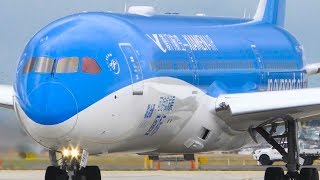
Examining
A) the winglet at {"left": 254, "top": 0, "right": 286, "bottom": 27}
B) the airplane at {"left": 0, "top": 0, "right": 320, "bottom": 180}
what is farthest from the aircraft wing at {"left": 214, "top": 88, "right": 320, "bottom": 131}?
the winglet at {"left": 254, "top": 0, "right": 286, "bottom": 27}

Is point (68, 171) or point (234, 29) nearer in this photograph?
point (68, 171)

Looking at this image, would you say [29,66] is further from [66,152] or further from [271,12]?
[271,12]

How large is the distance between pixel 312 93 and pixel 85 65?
6.92 metres

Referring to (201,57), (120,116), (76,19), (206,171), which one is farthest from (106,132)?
(206,171)

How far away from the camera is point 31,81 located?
31344mm

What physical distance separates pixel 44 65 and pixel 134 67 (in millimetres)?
2543

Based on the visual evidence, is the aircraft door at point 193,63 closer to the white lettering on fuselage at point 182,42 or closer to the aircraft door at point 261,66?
the white lettering on fuselage at point 182,42

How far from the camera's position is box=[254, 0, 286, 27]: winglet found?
45.4 m

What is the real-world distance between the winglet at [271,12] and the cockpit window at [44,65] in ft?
46.7

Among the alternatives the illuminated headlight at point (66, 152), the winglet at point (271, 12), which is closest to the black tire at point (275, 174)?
the winglet at point (271, 12)

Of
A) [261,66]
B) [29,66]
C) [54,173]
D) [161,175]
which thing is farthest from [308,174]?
[161,175]

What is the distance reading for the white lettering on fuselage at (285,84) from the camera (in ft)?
135

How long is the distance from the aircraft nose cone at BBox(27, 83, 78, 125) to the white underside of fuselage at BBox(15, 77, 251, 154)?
0.16m

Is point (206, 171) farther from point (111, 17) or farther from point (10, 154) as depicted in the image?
point (111, 17)
